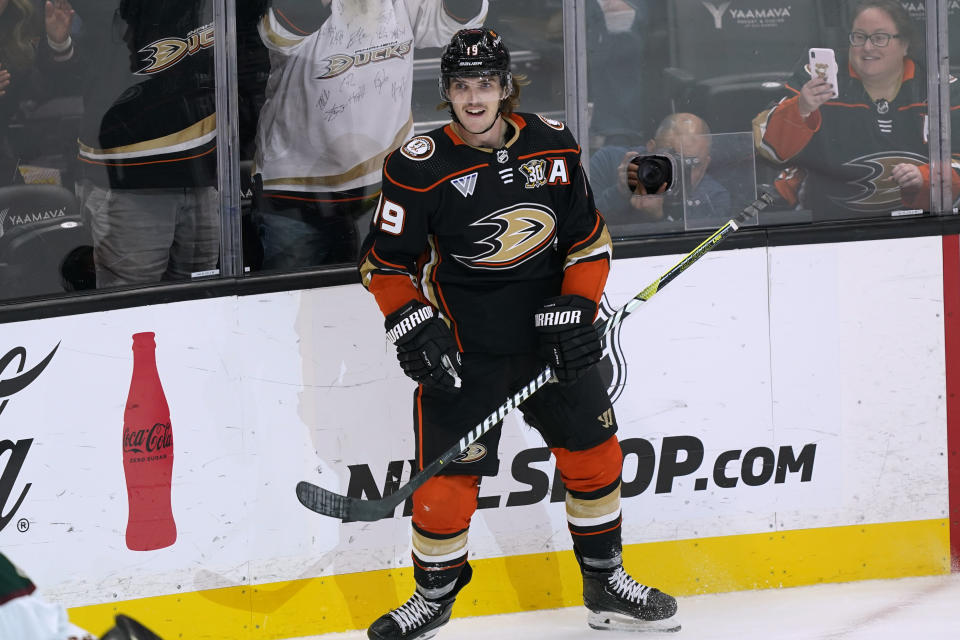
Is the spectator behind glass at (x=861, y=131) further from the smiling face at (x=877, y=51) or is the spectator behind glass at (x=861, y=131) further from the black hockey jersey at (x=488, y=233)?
the black hockey jersey at (x=488, y=233)

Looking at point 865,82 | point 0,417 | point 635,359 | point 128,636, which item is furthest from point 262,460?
point 865,82

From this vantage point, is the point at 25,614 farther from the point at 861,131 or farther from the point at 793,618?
the point at 861,131

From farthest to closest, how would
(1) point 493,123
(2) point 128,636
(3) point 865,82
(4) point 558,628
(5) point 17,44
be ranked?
(3) point 865,82 → (4) point 558,628 → (5) point 17,44 → (1) point 493,123 → (2) point 128,636

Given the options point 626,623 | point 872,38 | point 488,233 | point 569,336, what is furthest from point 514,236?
point 872,38

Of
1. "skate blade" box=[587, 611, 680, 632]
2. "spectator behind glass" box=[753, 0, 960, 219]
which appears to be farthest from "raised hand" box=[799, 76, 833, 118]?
"skate blade" box=[587, 611, 680, 632]

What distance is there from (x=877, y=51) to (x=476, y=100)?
4.21ft

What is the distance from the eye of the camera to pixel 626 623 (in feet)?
8.44

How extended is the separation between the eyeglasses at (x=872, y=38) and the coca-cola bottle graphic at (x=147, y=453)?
6.32ft

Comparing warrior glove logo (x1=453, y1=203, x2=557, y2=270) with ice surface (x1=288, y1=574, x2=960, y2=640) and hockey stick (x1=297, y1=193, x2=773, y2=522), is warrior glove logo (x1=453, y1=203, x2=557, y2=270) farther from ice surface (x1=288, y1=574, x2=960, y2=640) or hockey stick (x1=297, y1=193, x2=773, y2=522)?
ice surface (x1=288, y1=574, x2=960, y2=640)

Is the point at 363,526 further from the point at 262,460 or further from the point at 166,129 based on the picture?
the point at 166,129

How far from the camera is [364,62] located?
275 centimetres

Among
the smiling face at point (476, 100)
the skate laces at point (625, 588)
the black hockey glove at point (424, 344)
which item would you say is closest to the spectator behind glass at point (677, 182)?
the smiling face at point (476, 100)

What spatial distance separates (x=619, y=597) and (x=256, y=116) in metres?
1.41

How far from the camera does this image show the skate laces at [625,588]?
252 cm
